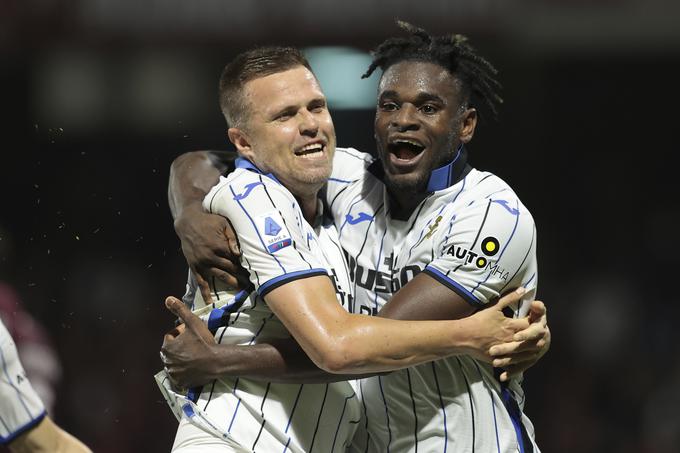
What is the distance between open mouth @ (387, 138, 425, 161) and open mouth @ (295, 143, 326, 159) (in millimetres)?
260

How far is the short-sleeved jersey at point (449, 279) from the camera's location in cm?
367

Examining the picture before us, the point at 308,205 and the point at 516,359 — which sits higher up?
the point at 308,205

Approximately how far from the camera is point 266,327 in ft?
12.2

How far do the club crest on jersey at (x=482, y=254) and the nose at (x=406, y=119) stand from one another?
50cm

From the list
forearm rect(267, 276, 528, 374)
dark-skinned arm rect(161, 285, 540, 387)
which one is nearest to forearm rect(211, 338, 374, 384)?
dark-skinned arm rect(161, 285, 540, 387)

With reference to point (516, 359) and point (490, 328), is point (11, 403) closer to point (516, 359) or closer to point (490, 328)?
point (490, 328)

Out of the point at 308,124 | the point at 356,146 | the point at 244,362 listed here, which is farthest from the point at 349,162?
the point at 356,146

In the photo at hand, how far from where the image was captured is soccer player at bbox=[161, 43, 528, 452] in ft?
11.3

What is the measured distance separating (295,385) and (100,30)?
7318mm

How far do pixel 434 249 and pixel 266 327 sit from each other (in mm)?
636

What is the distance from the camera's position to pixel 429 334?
11.5 feet

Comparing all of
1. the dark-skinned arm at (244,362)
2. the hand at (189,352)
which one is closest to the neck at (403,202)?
the dark-skinned arm at (244,362)

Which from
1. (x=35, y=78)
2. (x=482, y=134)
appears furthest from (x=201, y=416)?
(x=35, y=78)

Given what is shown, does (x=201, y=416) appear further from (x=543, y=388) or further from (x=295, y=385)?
(x=543, y=388)
